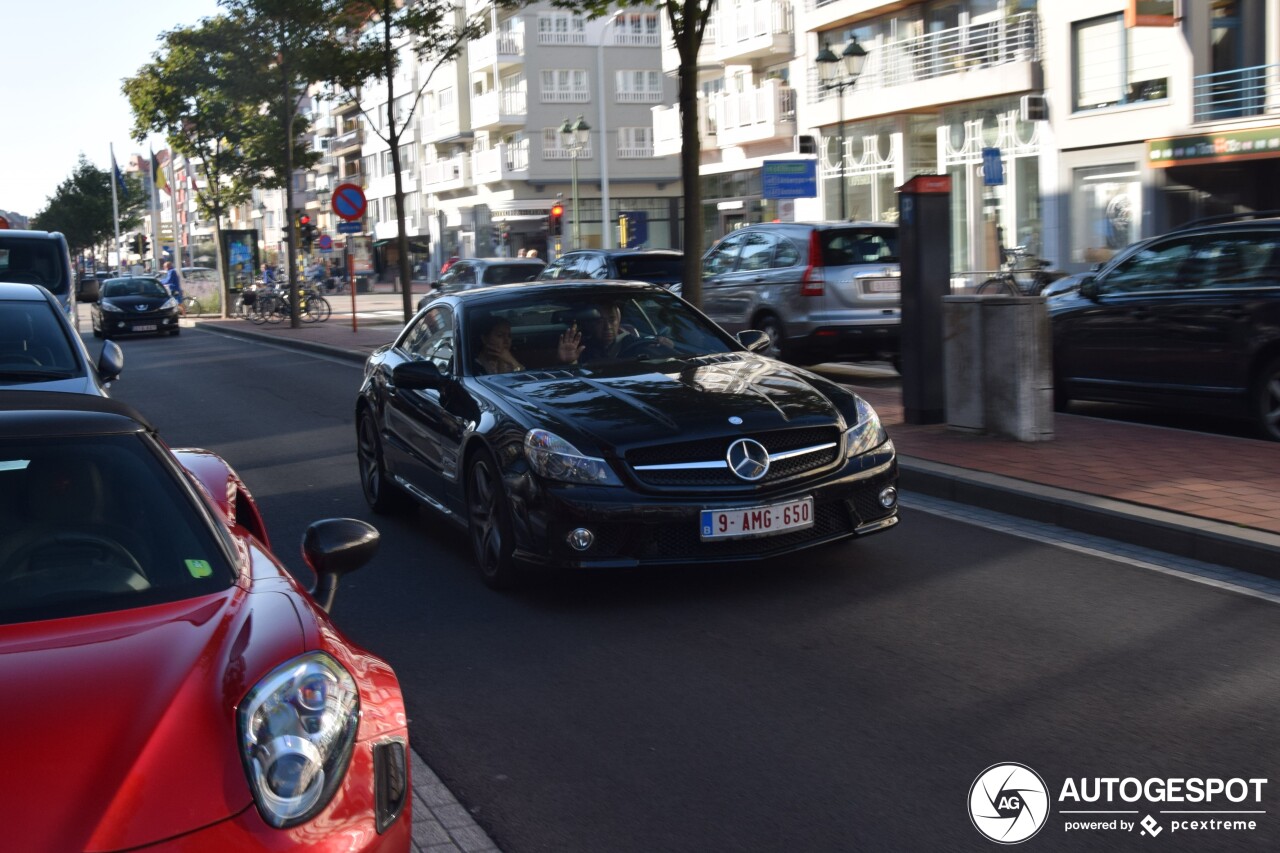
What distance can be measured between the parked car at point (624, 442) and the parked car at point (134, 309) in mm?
29598

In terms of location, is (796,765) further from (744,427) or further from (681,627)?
(744,427)

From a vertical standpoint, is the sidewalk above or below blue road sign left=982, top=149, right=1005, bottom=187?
below

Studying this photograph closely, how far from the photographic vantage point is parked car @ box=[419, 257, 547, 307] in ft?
85.7

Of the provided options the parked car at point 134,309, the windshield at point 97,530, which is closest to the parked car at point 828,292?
the windshield at point 97,530

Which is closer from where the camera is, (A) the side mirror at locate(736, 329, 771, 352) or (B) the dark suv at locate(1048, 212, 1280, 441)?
(A) the side mirror at locate(736, 329, 771, 352)

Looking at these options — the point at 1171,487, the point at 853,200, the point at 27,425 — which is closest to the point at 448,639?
the point at 27,425

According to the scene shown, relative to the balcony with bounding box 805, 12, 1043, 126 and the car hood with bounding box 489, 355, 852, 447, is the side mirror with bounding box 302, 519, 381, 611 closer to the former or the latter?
the car hood with bounding box 489, 355, 852, 447

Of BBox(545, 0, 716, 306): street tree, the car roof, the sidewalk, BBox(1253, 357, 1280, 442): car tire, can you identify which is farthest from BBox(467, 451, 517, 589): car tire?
BBox(545, 0, 716, 306): street tree

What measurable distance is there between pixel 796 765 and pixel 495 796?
35.1 inches

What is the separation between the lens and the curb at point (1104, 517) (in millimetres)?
6746

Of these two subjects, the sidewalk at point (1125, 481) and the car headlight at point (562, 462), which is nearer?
the car headlight at point (562, 462)

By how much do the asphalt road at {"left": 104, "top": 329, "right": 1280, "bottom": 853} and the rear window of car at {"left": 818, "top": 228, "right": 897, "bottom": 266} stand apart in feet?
27.9

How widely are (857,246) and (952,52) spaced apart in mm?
20597

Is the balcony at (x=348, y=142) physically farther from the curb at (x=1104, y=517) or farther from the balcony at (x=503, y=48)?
the curb at (x=1104, y=517)
